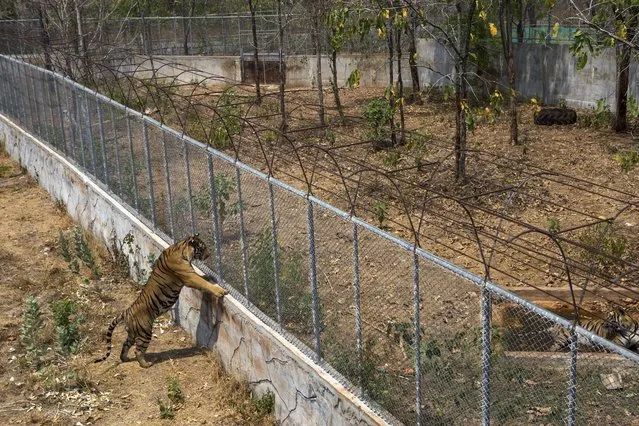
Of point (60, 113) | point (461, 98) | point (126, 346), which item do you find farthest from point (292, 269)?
point (60, 113)

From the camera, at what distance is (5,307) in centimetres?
1023

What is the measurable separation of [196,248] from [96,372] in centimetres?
167

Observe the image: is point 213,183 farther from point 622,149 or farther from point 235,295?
point 622,149

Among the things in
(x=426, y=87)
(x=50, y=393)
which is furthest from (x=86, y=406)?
(x=426, y=87)

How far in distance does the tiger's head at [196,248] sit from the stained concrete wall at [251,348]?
41 cm

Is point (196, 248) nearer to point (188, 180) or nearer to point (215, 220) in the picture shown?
point (215, 220)

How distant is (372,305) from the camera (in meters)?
6.84

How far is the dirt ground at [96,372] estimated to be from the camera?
25.5ft

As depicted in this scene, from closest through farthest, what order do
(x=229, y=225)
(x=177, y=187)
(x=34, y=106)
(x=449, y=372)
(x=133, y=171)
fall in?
(x=449, y=372) < (x=229, y=225) < (x=177, y=187) < (x=133, y=171) < (x=34, y=106)

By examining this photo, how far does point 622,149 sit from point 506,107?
4.92m

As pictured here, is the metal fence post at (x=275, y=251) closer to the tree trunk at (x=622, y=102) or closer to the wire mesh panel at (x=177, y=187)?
the wire mesh panel at (x=177, y=187)

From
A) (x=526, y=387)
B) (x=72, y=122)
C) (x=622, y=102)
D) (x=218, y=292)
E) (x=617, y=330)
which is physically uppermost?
(x=72, y=122)

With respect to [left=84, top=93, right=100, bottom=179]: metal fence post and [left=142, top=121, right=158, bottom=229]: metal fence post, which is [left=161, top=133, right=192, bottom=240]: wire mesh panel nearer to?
[left=142, top=121, right=158, bottom=229]: metal fence post

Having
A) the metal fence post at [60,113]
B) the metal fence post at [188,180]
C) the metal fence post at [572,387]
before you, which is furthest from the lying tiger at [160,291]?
the metal fence post at [60,113]
